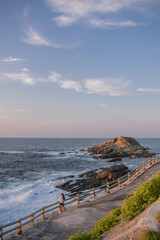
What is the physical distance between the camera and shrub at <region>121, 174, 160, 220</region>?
310 inches

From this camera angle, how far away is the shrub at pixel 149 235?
521cm

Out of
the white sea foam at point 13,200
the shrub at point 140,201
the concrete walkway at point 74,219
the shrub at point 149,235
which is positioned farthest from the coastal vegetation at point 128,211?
the white sea foam at point 13,200

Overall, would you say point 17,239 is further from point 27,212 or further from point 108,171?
point 108,171

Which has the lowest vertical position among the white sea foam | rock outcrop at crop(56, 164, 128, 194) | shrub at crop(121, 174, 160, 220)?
the white sea foam

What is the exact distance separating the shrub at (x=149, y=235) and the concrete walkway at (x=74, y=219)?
3.56 meters

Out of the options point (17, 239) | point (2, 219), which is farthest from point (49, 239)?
point (2, 219)

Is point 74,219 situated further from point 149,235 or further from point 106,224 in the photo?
point 149,235

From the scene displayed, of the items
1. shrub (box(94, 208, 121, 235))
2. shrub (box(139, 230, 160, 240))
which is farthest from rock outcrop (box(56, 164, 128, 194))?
shrub (box(139, 230, 160, 240))

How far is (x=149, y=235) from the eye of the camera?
17.4 feet

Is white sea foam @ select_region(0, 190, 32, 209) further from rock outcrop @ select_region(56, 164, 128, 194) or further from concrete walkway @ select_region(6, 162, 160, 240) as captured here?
concrete walkway @ select_region(6, 162, 160, 240)

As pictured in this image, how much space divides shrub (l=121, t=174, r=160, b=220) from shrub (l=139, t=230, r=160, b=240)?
7.32 ft

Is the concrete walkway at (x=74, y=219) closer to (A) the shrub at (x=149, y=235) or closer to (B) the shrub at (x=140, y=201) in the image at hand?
(B) the shrub at (x=140, y=201)

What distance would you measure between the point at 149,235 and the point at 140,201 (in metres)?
3.19

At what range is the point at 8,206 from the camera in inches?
872
